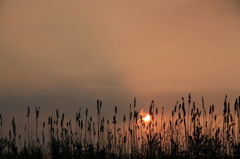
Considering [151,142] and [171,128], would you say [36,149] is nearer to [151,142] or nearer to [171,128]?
[151,142]

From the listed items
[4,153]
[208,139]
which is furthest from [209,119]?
[4,153]

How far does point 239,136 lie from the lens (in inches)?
380

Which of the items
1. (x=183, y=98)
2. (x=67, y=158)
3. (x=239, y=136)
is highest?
(x=183, y=98)

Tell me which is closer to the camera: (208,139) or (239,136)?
(208,139)

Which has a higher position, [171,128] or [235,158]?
[171,128]

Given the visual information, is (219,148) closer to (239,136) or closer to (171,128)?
(239,136)

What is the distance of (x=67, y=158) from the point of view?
9.67m

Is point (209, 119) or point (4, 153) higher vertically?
point (209, 119)

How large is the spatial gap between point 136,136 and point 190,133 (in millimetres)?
1887

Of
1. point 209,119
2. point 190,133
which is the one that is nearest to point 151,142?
point 190,133

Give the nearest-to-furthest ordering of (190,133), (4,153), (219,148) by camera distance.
Answer: (219,148) → (190,133) → (4,153)

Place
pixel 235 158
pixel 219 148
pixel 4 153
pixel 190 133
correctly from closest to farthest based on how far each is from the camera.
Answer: pixel 235 158, pixel 219 148, pixel 190 133, pixel 4 153

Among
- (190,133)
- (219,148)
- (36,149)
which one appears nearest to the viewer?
(219,148)

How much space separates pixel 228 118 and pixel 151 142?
2.17 m
